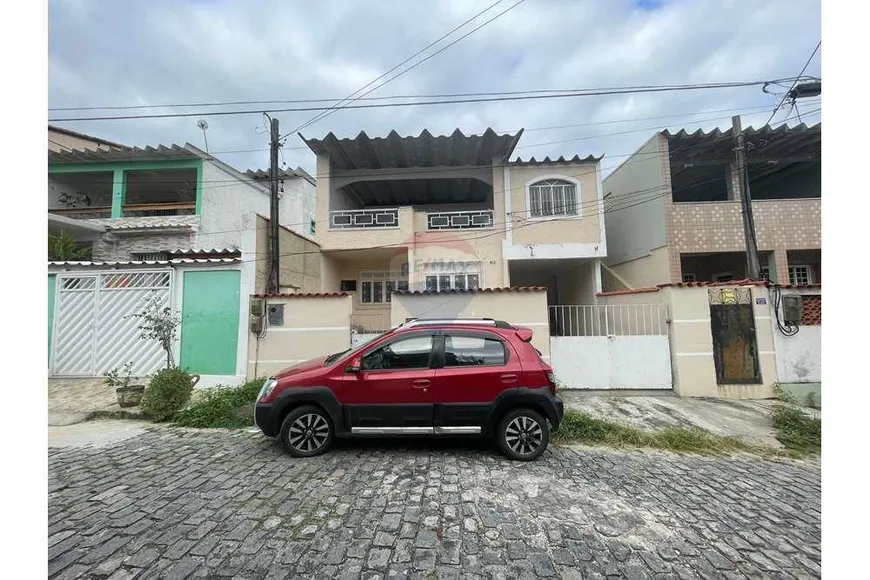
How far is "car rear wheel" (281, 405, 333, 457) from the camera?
4.08 m

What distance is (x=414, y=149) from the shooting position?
11453mm

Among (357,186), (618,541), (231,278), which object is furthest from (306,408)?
(357,186)

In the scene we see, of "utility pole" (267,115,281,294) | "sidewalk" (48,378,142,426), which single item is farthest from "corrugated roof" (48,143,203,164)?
"sidewalk" (48,378,142,426)

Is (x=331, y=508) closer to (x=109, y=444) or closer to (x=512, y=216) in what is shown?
(x=109, y=444)

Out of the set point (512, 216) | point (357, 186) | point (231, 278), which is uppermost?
point (357, 186)

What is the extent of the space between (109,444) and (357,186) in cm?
1082

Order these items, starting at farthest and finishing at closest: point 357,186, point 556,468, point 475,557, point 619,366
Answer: point 357,186
point 619,366
point 556,468
point 475,557

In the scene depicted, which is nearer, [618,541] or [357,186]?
[618,541]

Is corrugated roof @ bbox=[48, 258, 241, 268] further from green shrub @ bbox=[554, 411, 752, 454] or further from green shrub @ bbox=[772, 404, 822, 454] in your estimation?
green shrub @ bbox=[772, 404, 822, 454]

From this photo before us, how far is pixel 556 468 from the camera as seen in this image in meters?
3.89

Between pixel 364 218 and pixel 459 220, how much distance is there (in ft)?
10.8

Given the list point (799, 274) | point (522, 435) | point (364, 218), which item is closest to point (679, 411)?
point (522, 435)

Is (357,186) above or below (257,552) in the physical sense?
above

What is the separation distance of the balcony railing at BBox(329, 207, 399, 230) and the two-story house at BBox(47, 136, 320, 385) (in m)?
1.55
